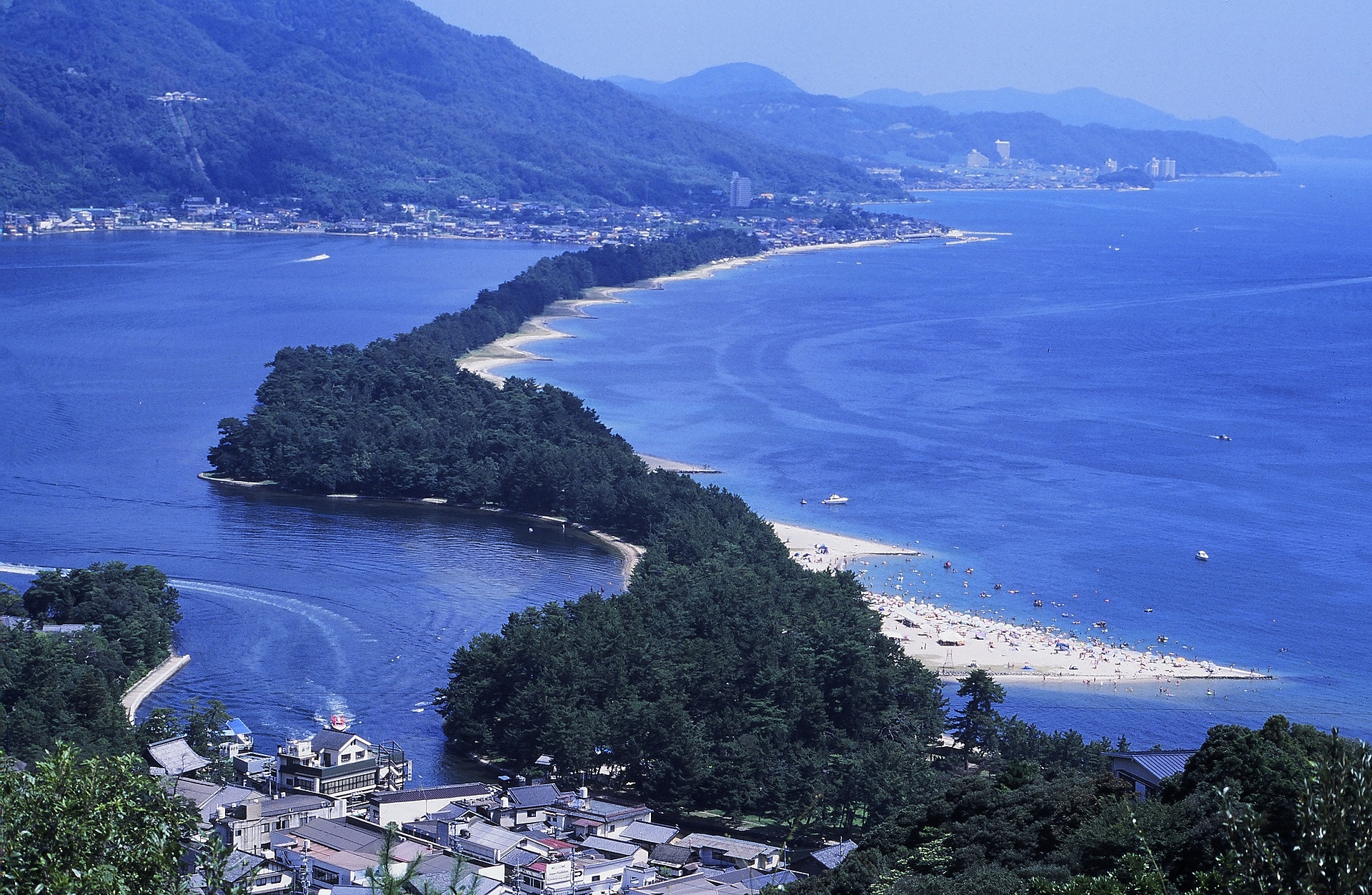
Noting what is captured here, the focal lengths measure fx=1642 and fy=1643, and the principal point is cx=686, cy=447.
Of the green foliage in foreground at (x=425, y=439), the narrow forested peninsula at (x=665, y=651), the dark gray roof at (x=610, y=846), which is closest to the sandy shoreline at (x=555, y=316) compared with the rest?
the green foliage in foreground at (x=425, y=439)

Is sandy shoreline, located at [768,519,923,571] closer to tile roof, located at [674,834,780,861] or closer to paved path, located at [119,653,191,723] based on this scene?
paved path, located at [119,653,191,723]

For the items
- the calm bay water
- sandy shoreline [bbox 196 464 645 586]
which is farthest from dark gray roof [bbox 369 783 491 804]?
sandy shoreline [bbox 196 464 645 586]

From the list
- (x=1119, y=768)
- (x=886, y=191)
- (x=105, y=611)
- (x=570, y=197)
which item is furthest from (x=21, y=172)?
(x=1119, y=768)

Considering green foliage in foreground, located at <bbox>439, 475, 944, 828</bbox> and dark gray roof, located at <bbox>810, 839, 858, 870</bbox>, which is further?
green foliage in foreground, located at <bbox>439, 475, 944, 828</bbox>

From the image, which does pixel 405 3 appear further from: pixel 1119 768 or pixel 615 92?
pixel 1119 768

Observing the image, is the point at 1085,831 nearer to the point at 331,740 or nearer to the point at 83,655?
the point at 331,740
